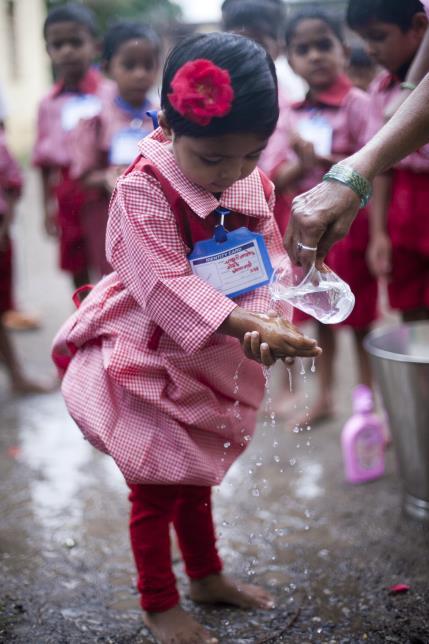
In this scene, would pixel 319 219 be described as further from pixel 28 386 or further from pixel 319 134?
pixel 28 386

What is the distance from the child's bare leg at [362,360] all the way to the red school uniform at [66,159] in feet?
4.41

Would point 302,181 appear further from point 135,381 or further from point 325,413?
point 135,381

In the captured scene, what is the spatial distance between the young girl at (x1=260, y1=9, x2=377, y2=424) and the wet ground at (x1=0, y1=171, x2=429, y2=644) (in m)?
0.55

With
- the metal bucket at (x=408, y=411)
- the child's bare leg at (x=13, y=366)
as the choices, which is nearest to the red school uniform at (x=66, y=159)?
the child's bare leg at (x=13, y=366)

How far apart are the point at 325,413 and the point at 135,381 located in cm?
197

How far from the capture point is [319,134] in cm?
341

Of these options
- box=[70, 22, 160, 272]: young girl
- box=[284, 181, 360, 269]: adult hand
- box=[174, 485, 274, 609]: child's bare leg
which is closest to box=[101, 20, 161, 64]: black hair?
box=[70, 22, 160, 272]: young girl

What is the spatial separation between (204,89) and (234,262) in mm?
421

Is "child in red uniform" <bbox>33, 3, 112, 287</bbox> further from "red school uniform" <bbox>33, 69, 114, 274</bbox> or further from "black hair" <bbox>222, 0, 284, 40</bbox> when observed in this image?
"black hair" <bbox>222, 0, 284, 40</bbox>

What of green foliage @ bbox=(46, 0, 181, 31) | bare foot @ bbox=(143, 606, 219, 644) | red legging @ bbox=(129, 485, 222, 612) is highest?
red legging @ bbox=(129, 485, 222, 612)

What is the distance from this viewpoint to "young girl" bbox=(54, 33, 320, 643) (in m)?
1.61

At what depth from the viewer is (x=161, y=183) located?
1.76 m

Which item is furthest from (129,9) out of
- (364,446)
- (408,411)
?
(408,411)

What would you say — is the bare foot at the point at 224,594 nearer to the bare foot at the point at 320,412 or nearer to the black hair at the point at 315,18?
the bare foot at the point at 320,412
